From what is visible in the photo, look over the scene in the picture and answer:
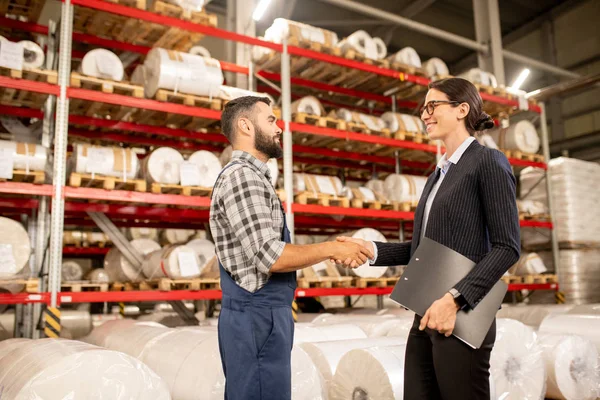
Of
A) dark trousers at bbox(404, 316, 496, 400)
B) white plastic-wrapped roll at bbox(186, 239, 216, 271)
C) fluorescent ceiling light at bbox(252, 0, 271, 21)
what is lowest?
dark trousers at bbox(404, 316, 496, 400)

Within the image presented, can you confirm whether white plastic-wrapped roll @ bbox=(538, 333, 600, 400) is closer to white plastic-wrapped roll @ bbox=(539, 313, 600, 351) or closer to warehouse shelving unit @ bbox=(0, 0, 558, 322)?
white plastic-wrapped roll @ bbox=(539, 313, 600, 351)

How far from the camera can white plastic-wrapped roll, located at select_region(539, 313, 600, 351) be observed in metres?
5.88

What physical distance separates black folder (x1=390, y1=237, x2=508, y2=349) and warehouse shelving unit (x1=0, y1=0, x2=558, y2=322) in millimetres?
5337

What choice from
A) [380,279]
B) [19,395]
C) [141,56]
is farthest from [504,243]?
[141,56]

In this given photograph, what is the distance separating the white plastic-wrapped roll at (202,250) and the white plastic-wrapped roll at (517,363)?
4.41 metres

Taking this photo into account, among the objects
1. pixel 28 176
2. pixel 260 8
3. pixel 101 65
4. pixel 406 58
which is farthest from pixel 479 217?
pixel 406 58

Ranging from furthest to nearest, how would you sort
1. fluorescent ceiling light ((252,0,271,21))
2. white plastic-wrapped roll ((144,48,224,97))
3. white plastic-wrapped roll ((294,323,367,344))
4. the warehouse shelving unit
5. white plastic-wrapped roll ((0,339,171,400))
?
1. fluorescent ceiling light ((252,0,271,21))
2. white plastic-wrapped roll ((144,48,224,97))
3. the warehouse shelving unit
4. white plastic-wrapped roll ((294,323,367,344))
5. white plastic-wrapped roll ((0,339,171,400))

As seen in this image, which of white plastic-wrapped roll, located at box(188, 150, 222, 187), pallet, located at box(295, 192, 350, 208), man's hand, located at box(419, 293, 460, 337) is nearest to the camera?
man's hand, located at box(419, 293, 460, 337)

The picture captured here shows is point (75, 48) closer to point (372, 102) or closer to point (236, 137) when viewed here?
point (372, 102)

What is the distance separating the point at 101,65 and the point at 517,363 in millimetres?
6121

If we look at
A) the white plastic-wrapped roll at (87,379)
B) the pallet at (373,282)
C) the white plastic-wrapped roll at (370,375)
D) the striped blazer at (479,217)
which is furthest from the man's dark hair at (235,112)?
the pallet at (373,282)

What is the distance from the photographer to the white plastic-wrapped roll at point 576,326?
588cm

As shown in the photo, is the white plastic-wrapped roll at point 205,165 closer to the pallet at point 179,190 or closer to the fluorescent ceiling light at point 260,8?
the pallet at point 179,190

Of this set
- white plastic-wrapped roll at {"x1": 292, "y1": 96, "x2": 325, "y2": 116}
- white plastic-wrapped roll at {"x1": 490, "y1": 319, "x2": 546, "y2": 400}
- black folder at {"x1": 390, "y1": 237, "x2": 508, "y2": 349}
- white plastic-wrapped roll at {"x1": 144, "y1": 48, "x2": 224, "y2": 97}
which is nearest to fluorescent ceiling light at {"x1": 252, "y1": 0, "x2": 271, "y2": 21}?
white plastic-wrapped roll at {"x1": 292, "y1": 96, "x2": 325, "y2": 116}
